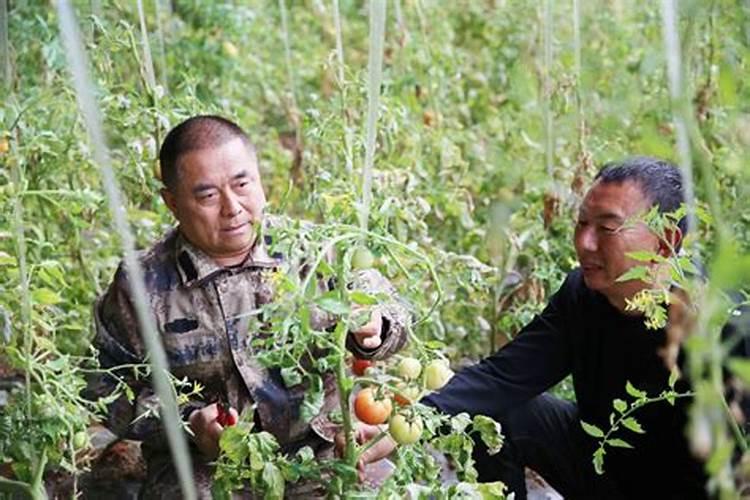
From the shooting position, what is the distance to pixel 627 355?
2334 mm

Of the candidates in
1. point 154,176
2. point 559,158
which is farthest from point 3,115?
point 559,158

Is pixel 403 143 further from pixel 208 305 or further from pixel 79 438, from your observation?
pixel 79 438

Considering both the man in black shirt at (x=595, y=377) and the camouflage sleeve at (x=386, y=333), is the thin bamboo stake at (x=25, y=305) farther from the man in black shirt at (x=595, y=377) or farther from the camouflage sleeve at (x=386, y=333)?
the man in black shirt at (x=595, y=377)

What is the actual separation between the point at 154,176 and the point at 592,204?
91cm

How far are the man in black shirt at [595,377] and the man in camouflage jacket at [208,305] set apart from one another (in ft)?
0.91

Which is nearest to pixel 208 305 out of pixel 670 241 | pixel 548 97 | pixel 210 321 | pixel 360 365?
pixel 210 321

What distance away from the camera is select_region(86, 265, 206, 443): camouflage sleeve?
222 centimetres

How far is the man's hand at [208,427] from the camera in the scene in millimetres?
2078

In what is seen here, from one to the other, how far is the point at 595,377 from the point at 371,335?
556 mm

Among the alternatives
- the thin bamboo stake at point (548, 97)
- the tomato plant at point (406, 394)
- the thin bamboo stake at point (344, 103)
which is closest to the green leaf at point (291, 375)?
the tomato plant at point (406, 394)

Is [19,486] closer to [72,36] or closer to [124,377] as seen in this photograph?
[124,377]

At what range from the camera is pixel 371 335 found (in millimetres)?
2033

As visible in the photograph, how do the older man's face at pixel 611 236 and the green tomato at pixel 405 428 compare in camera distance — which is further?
the older man's face at pixel 611 236

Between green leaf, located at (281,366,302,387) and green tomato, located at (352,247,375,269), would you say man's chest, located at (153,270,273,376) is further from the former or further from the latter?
green tomato, located at (352,247,375,269)
